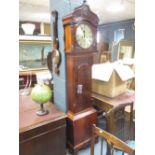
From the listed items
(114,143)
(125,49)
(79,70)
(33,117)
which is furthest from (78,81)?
(125,49)

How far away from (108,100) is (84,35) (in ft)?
2.68

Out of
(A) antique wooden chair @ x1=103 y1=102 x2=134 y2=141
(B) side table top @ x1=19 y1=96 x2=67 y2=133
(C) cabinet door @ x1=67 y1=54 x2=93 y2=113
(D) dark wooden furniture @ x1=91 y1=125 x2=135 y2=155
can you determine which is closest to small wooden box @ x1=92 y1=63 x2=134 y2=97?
(C) cabinet door @ x1=67 y1=54 x2=93 y2=113

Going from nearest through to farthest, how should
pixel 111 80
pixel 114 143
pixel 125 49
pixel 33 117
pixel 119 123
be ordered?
pixel 114 143 < pixel 119 123 < pixel 33 117 < pixel 111 80 < pixel 125 49

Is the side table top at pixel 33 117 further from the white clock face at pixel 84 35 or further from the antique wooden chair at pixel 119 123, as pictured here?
the white clock face at pixel 84 35

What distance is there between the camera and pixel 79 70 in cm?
186

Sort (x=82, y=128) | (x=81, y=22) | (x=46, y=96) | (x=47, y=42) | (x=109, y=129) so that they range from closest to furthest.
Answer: (x=109, y=129) → (x=46, y=96) → (x=81, y=22) → (x=82, y=128) → (x=47, y=42)

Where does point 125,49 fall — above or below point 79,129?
above

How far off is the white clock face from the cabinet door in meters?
0.13

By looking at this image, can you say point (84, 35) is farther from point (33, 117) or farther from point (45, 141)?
point (45, 141)

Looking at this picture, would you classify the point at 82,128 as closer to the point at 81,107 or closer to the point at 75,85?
the point at 81,107

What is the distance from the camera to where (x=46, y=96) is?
1.63 metres

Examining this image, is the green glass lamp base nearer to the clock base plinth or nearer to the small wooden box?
the clock base plinth
